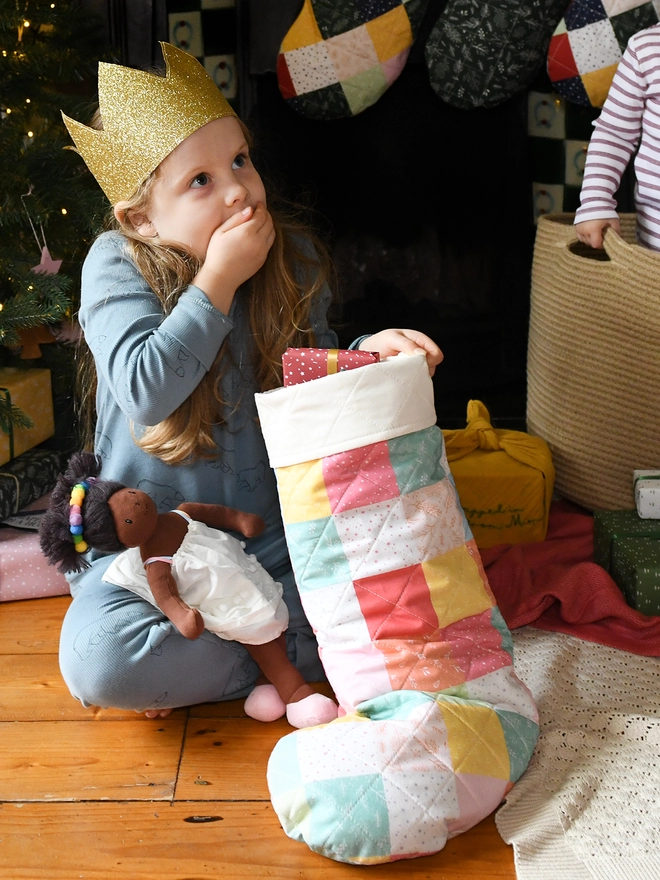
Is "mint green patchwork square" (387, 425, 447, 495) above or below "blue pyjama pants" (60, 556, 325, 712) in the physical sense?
above

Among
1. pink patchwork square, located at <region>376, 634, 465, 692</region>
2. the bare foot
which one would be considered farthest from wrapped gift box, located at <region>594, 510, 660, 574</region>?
the bare foot

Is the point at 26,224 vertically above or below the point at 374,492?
above

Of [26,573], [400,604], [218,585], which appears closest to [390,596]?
[400,604]

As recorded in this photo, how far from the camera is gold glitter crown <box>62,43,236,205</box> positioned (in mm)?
1096

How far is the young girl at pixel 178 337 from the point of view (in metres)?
1.08

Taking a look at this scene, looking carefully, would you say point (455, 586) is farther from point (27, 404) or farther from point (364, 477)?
point (27, 404)

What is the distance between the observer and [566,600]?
1.30 m

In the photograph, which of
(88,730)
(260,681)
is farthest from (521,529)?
(88,730)

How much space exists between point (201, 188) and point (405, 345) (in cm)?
32

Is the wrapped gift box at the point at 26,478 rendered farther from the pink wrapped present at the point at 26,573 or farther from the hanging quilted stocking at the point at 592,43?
the hanging quilted stocking at the point at 592,43

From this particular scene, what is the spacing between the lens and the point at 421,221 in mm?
1935

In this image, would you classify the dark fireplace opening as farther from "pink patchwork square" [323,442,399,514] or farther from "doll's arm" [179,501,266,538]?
"pink patchwork square" [323,442,399,514]

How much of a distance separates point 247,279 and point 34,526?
62 cm

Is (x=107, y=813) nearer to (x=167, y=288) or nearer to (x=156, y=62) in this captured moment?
(x=167, y=288)
